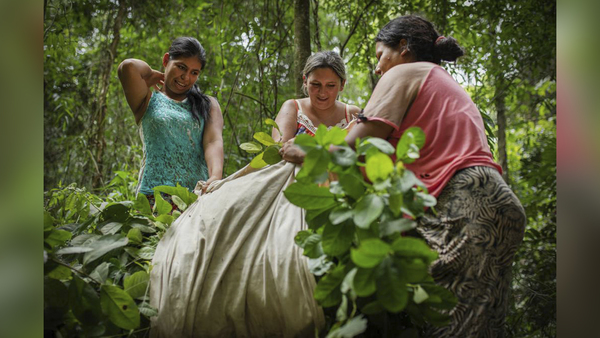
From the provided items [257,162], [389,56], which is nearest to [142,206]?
[257,162]

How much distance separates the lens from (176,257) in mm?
1864

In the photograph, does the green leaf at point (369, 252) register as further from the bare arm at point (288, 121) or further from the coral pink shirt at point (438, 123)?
the bare arm at point (288, 121)

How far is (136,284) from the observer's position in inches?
70.8

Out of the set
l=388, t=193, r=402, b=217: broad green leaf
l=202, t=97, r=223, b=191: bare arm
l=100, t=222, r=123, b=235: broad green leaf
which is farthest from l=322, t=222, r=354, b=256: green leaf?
l=202, t=97, r=223, b=191: bare arm

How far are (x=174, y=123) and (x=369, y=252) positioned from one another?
1839 millimetres

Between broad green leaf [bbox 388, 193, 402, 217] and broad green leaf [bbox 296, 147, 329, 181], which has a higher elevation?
broad green leaf [bbox 296, 147, 329, 181]

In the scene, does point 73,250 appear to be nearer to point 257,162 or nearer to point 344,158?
point 257,162

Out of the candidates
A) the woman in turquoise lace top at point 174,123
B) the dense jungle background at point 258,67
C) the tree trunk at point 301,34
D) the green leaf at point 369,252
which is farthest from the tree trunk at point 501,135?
the green leaf at point 369,252

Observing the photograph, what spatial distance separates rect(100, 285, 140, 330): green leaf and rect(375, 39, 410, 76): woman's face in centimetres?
132

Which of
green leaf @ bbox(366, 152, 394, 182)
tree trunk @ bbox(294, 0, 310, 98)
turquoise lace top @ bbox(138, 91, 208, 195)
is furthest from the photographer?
tree trunk @ bbox(294, 0, 310, 98)

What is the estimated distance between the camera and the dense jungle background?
4.30 meters

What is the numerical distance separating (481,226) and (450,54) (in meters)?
A: 0.81

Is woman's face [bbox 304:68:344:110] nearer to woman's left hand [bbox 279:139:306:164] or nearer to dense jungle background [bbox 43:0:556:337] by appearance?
dense jungle background [bbox 43:0:556:337]
